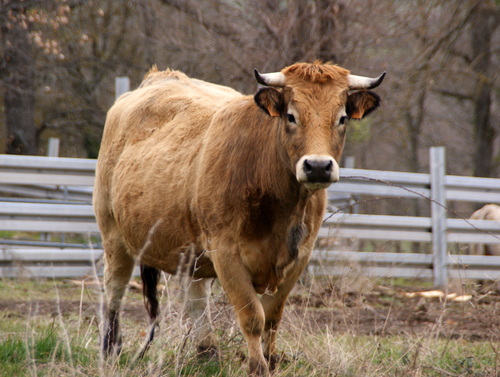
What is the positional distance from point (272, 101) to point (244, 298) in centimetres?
128

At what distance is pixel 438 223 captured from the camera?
10.4 metres

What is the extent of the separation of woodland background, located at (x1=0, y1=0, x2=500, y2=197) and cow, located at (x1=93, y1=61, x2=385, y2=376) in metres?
5.50

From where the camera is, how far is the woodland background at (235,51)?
1105 cm

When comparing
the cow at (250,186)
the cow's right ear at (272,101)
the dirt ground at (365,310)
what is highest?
the cow's right ear at (272,101)

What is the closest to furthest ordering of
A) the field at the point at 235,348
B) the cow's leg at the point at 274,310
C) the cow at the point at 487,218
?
the field at the point at 235,348 < the cow's leg at the point at 274,310 < the cow at the point at 487,218

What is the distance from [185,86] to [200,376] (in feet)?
9.34

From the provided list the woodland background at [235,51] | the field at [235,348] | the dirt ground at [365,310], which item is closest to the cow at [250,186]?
the field at [235,348]

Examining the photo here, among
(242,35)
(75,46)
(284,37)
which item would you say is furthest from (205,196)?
(75,46)

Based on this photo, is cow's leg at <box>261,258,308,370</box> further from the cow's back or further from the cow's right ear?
the cow's right ear

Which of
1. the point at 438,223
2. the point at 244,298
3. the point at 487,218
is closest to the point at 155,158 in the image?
the point at 244,298

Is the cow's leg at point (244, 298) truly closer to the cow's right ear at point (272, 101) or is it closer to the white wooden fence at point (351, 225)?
the cow's right ear at point (272, 101)

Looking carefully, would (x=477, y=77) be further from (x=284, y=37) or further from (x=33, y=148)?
(x=33, y=148)

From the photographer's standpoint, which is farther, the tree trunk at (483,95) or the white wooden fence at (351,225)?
the tree trunk at (483,95)

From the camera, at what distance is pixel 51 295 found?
818cm
